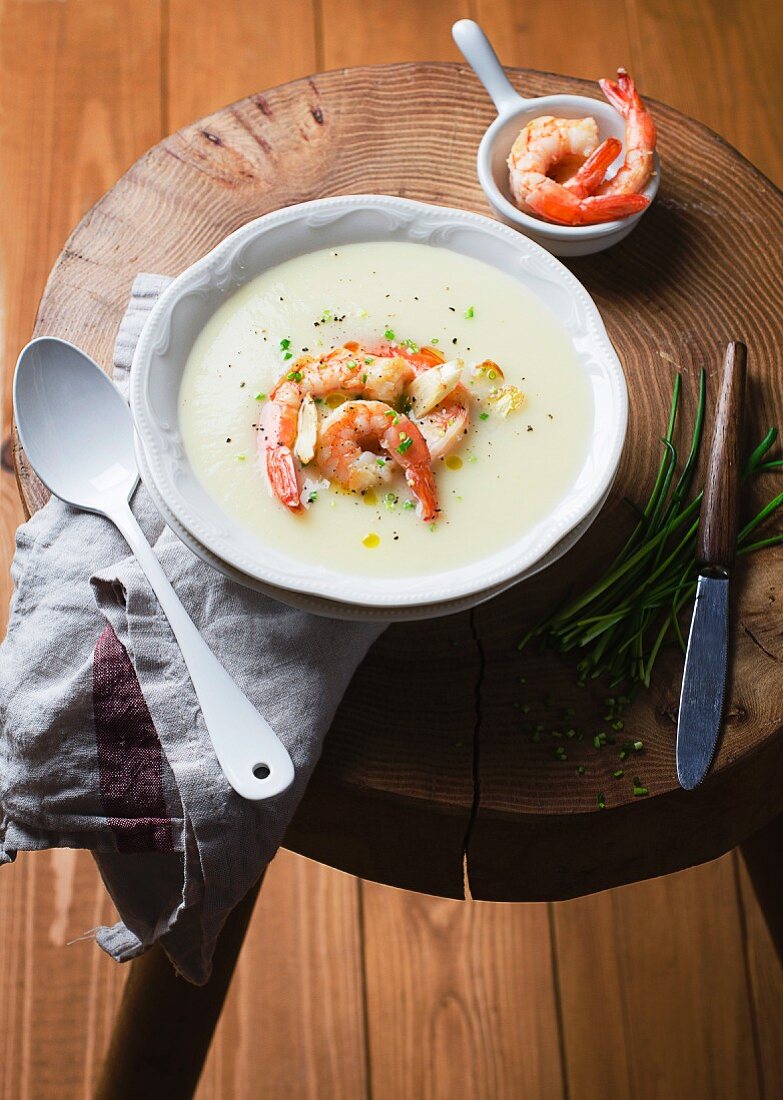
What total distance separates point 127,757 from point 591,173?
0.81 metres

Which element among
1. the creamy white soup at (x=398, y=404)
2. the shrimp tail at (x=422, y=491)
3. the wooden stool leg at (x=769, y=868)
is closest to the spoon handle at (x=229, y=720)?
the creamy white soup at (x=398, y=404)

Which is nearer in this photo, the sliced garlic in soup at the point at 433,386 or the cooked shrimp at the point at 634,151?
the sliced garlic in soup at the point at 433,386

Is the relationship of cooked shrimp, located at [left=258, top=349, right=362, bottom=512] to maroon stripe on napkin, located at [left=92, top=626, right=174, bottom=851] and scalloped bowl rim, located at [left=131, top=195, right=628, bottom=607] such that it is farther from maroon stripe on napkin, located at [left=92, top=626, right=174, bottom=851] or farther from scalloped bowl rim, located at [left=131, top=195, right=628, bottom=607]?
maroon stripe on napkin, located at [left=92, top=626, right=174, bottom=851]

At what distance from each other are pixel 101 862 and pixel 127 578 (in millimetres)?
273

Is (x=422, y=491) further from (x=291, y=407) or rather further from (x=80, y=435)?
(x=80, y=435)

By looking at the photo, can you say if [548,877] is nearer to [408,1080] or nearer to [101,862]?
[101,862]

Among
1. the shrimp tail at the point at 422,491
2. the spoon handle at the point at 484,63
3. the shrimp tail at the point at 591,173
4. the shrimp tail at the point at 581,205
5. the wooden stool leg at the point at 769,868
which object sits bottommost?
the wooden stool leg at the point at 769,868

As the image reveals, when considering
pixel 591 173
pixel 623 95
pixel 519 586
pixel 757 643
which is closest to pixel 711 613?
pixel 757 643

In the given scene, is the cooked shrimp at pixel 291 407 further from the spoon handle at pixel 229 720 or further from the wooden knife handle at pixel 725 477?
the wooden knife handle at pixel 725 477

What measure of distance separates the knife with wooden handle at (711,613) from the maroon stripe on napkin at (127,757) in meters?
0.48

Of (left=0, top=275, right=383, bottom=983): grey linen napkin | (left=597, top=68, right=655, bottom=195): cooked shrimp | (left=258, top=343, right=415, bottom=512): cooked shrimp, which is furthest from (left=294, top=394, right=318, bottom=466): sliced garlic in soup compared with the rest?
(left=597, top=68, right=655, bottom=195): cooked shrimp

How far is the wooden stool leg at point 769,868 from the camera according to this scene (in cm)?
137

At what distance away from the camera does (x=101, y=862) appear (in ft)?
3.56

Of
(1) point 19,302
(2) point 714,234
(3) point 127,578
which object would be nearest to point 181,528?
(3) point 127,578
